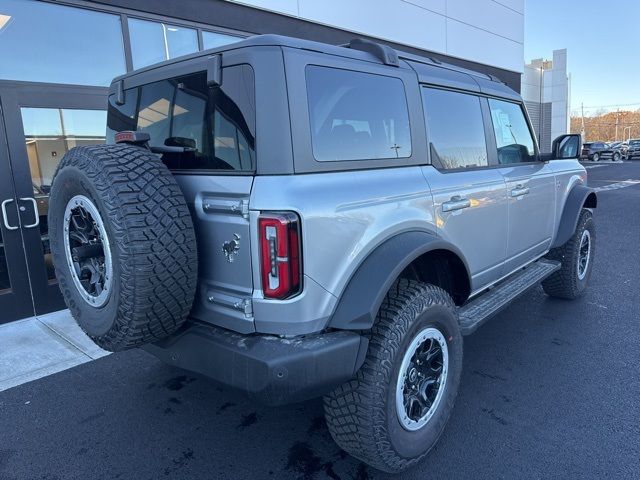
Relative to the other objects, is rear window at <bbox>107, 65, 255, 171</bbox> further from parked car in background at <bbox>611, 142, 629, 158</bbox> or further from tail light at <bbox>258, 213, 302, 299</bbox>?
parked car in background at <bbox>611, 142, 629, 158</bbox>

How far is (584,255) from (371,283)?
3.87m

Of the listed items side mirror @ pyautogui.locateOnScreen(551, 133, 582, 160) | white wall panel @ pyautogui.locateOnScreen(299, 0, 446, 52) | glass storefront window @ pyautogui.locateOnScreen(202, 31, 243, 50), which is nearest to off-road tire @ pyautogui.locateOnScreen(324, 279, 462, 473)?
side mirror @ pyautogui.locateOnScreen(551, 133, 582, 160)

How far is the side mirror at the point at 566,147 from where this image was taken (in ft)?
13.9

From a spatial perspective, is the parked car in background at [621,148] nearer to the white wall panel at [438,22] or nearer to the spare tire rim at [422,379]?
the white wall panel at [438,22]

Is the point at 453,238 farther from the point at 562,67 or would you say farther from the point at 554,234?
the point at 562,67

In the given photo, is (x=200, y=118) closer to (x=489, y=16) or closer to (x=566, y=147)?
(x=566, y=147)

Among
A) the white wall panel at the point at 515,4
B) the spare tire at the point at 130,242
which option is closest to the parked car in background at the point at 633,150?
the white wall panel at the point at 515,4

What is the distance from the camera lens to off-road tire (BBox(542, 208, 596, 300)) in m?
4.64

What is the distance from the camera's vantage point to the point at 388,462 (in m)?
2.28

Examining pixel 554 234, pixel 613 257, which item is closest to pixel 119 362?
pixel 554 234

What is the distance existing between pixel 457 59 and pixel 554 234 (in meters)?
8.23

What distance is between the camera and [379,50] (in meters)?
2.60

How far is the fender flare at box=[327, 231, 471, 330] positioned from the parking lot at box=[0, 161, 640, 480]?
0.79 m

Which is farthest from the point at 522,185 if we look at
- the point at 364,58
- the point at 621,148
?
the point at 621,148
